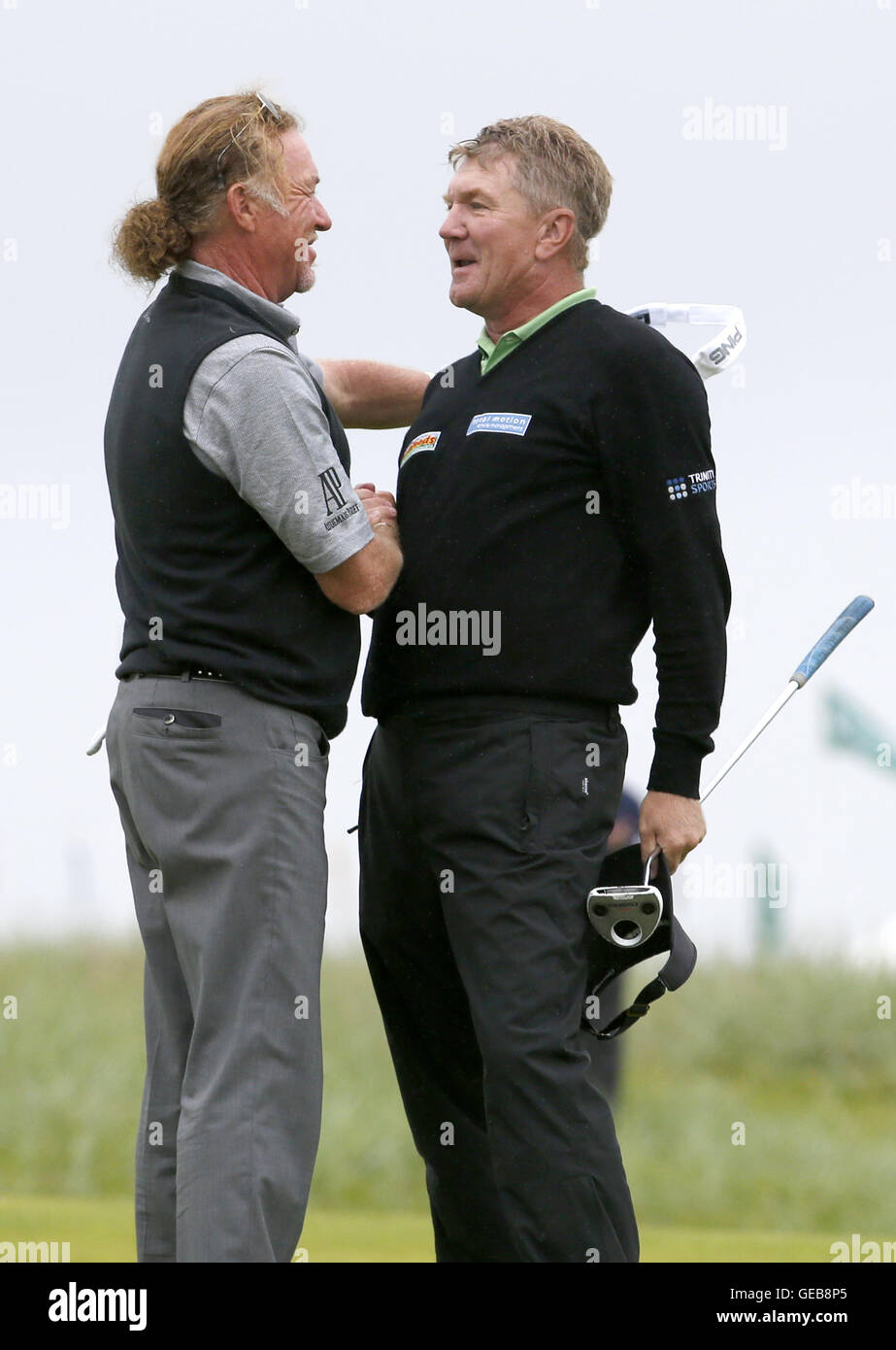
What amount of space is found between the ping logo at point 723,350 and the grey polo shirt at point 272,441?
39.9 inches

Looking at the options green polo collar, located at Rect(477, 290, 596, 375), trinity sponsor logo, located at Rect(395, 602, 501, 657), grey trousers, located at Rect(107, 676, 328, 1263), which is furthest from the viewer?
green polo collar, located at Rect(477, 290, 596, 375)

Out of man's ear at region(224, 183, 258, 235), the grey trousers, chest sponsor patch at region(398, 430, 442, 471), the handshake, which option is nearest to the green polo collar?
chest sponsor patch at region(398, 430, 442, 471)

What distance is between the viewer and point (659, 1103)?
8.97 meters

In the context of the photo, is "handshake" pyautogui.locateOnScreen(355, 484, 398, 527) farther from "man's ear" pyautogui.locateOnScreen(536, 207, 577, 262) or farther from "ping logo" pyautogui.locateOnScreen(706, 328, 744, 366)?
"ping logo" pyautogui.locateOnScreen(706, 328, 744, 366)

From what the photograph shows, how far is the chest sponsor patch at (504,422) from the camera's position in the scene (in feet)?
10.5

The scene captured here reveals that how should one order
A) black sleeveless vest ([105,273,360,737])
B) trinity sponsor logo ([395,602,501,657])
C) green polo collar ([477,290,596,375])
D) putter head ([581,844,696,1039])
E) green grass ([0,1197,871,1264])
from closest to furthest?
black sleeveless vest ([105,273,360,737])
putter head ([581,844,696,1039])
trinity sponsor logo ([395,602,501,657])
green polo collar ([477,290,596,375])
green grass ([0,1197,871,1264])

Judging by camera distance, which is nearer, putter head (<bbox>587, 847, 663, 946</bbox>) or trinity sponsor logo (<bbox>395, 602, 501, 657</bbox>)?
putter head (<bbox>587, 847, 663, 946</bbox>)

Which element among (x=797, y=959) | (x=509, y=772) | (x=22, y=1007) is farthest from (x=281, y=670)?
(x=797, y=959)

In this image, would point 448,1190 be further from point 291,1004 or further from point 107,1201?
point 107,1201

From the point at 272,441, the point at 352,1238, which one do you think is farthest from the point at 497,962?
the point at 352,1238

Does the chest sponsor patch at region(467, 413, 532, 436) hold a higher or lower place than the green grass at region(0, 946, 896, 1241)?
higher

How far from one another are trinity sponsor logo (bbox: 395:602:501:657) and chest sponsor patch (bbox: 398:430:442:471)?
0.32m

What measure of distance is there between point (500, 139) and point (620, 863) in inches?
53.7
